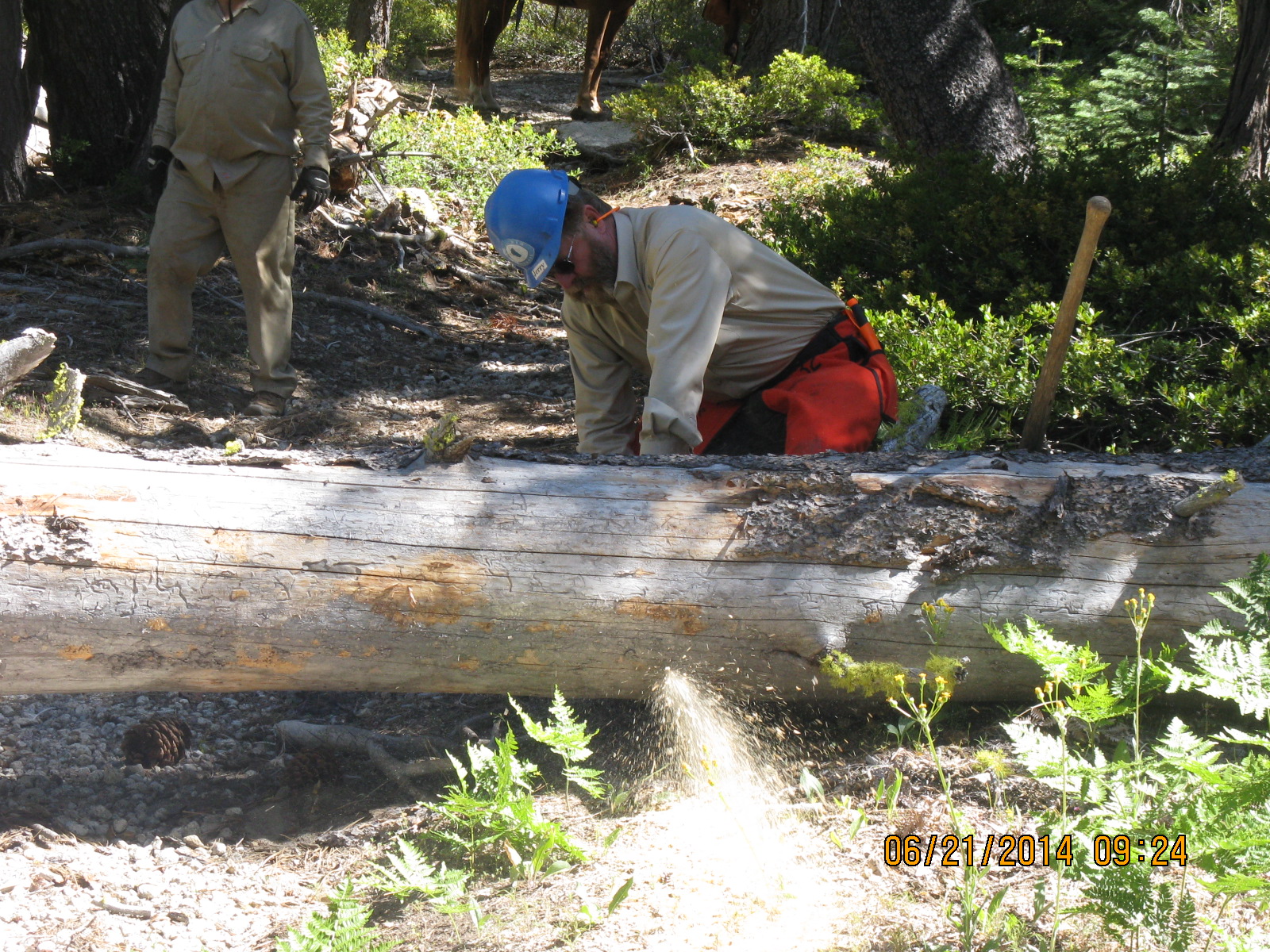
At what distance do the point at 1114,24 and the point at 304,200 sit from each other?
10.4 m

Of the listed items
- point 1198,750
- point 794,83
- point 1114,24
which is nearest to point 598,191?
point 794,83

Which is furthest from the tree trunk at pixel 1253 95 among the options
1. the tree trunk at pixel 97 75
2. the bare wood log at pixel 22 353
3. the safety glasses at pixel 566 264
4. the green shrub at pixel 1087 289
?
the tree trunk at pixel 97 75

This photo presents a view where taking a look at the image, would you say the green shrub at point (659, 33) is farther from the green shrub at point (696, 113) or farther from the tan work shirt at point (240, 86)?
the tan work shirt at point (240, 86)

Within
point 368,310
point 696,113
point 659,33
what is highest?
point 659,33

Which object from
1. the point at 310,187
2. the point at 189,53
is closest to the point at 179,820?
the point at 310,187

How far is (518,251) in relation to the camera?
3248 mm

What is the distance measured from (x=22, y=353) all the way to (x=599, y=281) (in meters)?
1.72

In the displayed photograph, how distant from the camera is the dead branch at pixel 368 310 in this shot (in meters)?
7.25

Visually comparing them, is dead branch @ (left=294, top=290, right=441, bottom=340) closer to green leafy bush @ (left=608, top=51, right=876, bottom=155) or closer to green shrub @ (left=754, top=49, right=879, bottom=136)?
green leafy bush @ (left=608, top=51, right=876, bottom=155)

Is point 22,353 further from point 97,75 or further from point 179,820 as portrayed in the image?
point 97,75

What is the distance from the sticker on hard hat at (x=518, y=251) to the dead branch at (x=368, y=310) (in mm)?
4111

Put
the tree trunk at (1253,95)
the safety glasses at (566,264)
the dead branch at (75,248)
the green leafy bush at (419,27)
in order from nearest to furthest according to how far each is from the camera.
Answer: the safety glasses at (566,264) < the tree trunk at (1253,95) < the dead branch at (75,248) < the green leafy bush at (419,27)

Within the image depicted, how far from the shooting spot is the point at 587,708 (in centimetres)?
310

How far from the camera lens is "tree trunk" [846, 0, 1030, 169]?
6199 millimetres
